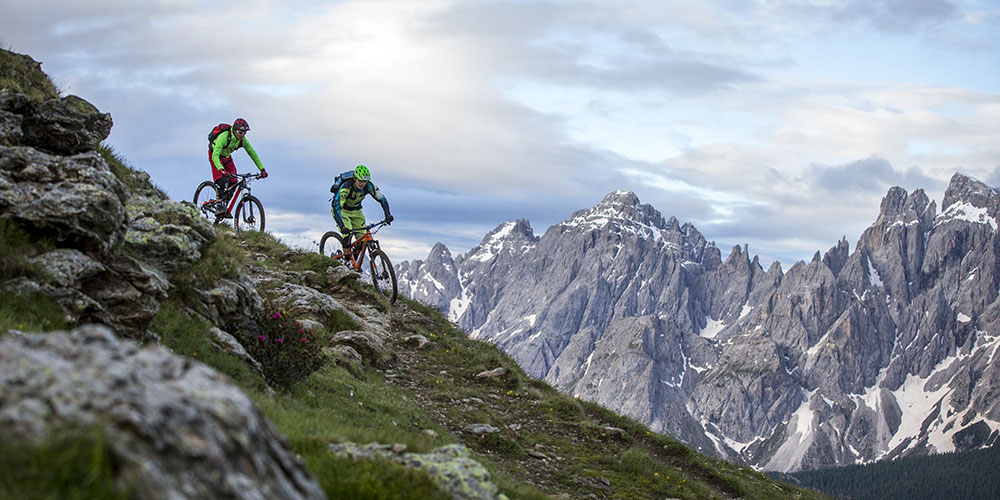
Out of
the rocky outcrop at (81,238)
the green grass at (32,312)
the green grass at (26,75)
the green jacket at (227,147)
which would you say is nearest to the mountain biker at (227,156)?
the green jacket at (227,147)

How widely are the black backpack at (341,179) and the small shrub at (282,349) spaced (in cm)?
1068

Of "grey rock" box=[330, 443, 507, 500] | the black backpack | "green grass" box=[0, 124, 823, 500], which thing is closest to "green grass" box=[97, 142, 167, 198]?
"green grass" box=[0, 124, 823, 500]

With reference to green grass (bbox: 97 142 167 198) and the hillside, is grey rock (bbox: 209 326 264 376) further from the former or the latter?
green grass (bbox: 97 142 167 198)

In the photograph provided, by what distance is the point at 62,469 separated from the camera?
3.78 meters

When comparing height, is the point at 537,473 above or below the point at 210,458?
below

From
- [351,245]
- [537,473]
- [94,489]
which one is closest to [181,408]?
[94,489]

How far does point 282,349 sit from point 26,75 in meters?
11.6

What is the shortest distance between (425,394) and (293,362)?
5629 mm

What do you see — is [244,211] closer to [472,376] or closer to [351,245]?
[351,245]

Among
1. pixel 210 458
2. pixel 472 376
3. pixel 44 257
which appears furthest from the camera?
pixel 472 376

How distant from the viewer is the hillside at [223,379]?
4086 mm

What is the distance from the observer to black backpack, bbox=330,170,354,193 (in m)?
24.3

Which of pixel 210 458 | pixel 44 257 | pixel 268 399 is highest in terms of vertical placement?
pixel 44 257

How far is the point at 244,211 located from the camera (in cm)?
2667
